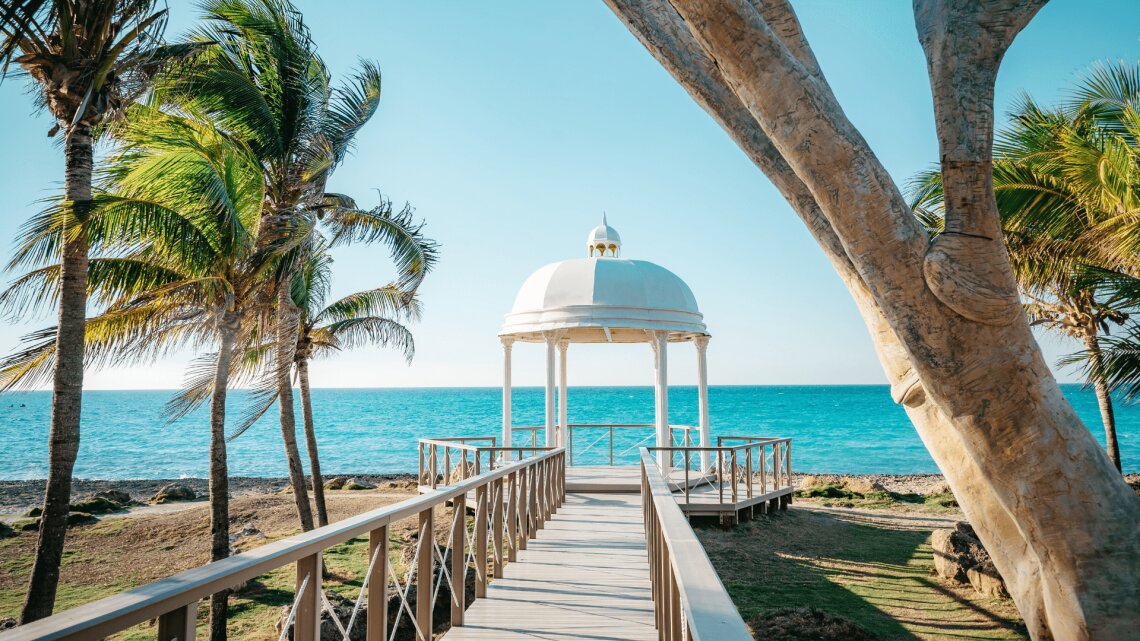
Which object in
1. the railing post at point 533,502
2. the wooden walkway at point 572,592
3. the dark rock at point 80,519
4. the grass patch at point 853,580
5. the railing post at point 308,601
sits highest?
the railing post at point 308,601

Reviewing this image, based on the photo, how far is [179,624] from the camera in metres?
2.10

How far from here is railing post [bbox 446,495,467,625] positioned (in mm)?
5555

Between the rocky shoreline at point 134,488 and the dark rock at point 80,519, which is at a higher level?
the dark rock at point 80,519

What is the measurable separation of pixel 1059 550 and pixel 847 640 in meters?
4.67

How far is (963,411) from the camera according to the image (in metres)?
4.26

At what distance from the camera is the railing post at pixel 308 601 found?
3.00 meters

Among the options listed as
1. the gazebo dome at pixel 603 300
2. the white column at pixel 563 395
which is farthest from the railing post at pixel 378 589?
the white column at pixel 563 395

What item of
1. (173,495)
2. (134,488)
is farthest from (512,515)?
(134,488)

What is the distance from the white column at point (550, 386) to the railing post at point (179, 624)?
13.2m

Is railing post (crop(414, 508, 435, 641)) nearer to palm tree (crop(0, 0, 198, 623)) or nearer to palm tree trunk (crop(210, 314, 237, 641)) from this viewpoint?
palm tree (crop(0, 0, 198, 623))

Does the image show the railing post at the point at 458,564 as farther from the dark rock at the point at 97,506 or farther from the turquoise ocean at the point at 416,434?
the turquoise ocean at the point at 416,434

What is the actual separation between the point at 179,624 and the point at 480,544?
456 centimetres

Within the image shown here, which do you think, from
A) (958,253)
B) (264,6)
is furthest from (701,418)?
(958,253)

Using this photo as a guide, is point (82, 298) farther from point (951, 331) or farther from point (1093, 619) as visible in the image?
point (1093, 619)
